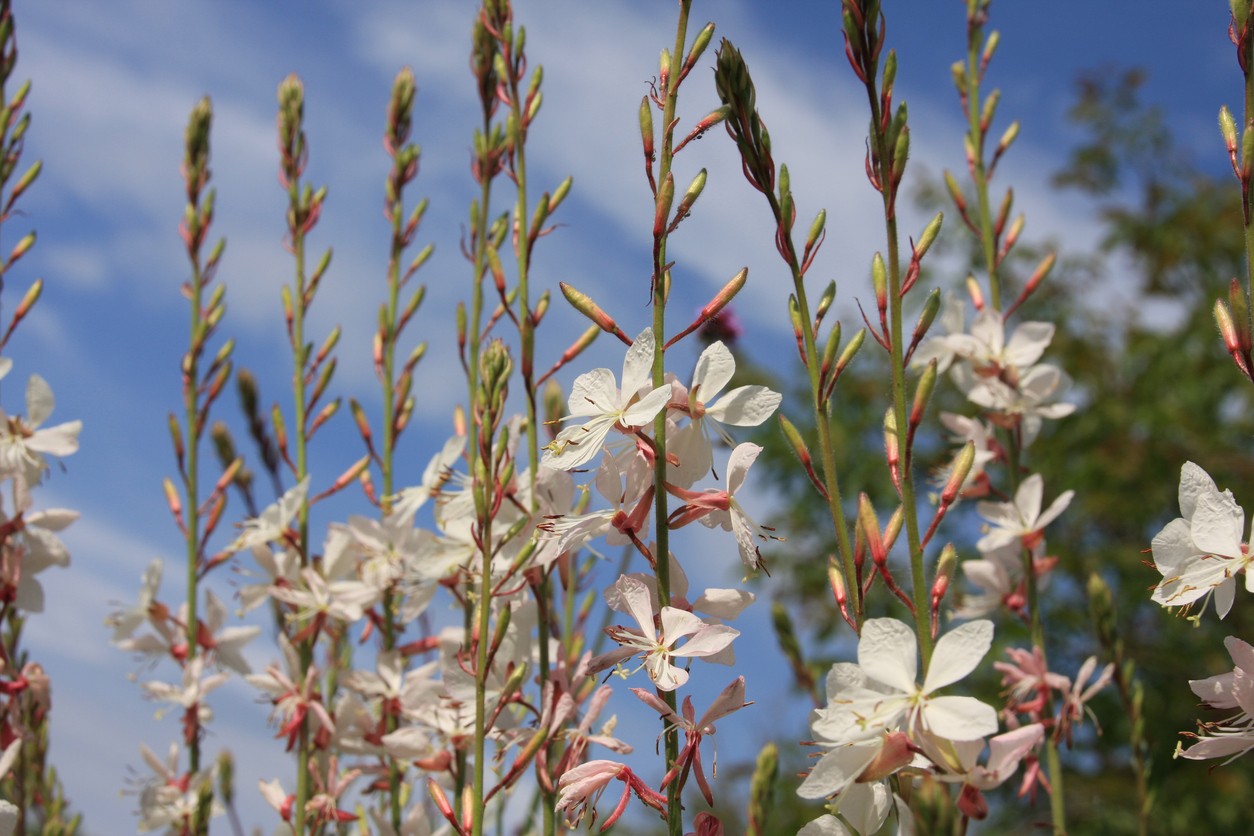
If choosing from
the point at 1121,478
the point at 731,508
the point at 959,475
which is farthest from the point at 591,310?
the point at 1121,478

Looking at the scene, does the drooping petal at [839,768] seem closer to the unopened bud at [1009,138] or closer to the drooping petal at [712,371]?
the drooping petal at [712,371]

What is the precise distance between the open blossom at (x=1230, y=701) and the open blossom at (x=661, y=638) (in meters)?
0.53

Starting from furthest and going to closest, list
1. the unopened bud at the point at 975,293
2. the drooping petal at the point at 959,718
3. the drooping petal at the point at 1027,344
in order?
the unopened bud at the point at 975,293 → the drooping petal at the point at 1027,344 → the drooping petal at the point at 959,718

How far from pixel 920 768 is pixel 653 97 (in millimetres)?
891

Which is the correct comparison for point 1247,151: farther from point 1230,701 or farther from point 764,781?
point 764,781

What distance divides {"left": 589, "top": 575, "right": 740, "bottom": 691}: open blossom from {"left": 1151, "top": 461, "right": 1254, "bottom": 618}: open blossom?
1.71ft

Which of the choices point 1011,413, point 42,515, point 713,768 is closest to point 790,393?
point 1011,413

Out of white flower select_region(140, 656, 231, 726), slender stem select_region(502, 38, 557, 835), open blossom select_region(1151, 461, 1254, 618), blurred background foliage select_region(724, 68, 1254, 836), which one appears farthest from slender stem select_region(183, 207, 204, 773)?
blurred background foliage select_region(724, 68, 1254, 836)

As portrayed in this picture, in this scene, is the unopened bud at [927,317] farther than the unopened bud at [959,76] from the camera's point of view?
No

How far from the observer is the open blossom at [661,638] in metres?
1.15

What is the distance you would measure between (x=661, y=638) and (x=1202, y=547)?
0.65 m

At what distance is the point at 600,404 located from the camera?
129 cm

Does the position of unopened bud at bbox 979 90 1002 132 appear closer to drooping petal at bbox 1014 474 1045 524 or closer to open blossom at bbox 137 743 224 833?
drooping petal at bbox 1014 474 1045 524

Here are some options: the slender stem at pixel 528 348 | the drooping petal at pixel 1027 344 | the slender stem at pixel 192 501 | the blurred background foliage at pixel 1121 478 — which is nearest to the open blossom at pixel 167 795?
the slender stem at pixel 192 501
